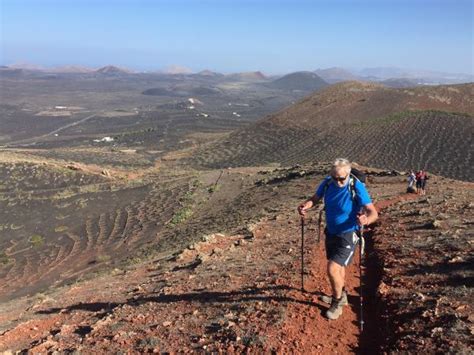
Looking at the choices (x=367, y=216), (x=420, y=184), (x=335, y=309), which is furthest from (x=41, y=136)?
(x=367, y=216)

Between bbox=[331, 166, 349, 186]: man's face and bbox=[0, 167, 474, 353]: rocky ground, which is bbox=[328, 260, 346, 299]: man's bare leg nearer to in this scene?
bbox=[0, 167, 474, 353]: rocky ground

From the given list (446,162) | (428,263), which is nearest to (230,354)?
(428,263)

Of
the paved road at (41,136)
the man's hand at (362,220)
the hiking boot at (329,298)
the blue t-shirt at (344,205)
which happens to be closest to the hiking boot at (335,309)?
the hiking boot at (329,298)

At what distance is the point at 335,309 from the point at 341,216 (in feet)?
3.87

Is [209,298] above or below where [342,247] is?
below

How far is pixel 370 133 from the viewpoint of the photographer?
191 feet

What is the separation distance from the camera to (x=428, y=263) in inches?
317

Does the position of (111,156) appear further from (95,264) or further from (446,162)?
(95,264)

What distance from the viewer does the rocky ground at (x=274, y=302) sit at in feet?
19.5

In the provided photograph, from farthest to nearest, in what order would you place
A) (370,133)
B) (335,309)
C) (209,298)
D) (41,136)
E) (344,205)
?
(41,136), (370,133), (209,298), (335,309), (344,205)

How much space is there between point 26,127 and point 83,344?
347ft

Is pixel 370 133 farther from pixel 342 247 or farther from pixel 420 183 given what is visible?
pixel 342 247

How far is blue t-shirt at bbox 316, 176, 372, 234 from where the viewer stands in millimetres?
6199

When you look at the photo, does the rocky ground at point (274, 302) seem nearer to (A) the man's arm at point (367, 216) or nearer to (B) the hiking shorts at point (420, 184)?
(A) the man's arm at point (367, 216)
